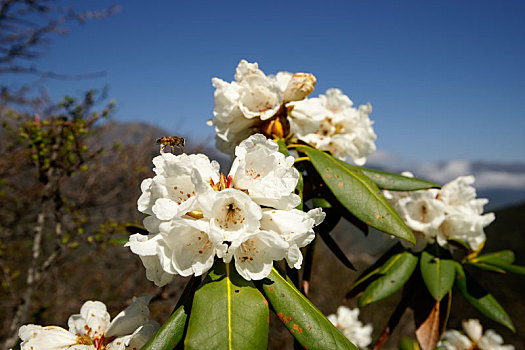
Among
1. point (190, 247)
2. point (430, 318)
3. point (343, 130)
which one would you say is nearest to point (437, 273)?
point (430, 318)

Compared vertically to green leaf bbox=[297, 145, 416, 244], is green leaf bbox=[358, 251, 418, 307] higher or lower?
lower

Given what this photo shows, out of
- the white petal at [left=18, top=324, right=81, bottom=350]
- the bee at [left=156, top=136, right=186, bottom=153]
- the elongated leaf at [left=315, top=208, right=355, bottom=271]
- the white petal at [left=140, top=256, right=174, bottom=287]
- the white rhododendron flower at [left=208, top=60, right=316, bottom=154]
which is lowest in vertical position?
the white petal at [left=18, top=324, right=81, bottom=350]

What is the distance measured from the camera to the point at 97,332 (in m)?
1.01

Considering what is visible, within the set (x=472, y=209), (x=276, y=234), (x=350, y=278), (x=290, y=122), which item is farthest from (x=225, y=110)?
(x=350, y=278)

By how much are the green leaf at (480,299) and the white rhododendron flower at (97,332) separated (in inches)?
54.9

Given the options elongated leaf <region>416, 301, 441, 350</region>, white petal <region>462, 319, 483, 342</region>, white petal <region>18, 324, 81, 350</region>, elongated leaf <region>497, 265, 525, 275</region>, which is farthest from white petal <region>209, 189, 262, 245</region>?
white petal <region>462, 319, 483, 342</region>

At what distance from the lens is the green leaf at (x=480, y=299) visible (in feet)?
5.25

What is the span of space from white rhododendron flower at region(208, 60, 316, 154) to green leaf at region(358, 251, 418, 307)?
2.79ft

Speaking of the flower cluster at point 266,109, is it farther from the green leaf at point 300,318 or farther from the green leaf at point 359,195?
the green leaf at point 300,318

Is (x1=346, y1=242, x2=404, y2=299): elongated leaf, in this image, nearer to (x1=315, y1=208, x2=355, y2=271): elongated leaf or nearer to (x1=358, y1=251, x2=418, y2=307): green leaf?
(x1=358, y1=251, x2=418, y2=307): green leaf

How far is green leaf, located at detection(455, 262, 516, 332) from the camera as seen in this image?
1602 millimetres

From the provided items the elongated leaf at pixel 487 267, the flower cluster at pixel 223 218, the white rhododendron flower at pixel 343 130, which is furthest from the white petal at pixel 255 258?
the elongated leaf at pixel 487 267

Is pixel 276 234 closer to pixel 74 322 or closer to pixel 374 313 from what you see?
pixel 74 322

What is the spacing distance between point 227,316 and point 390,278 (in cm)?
98
